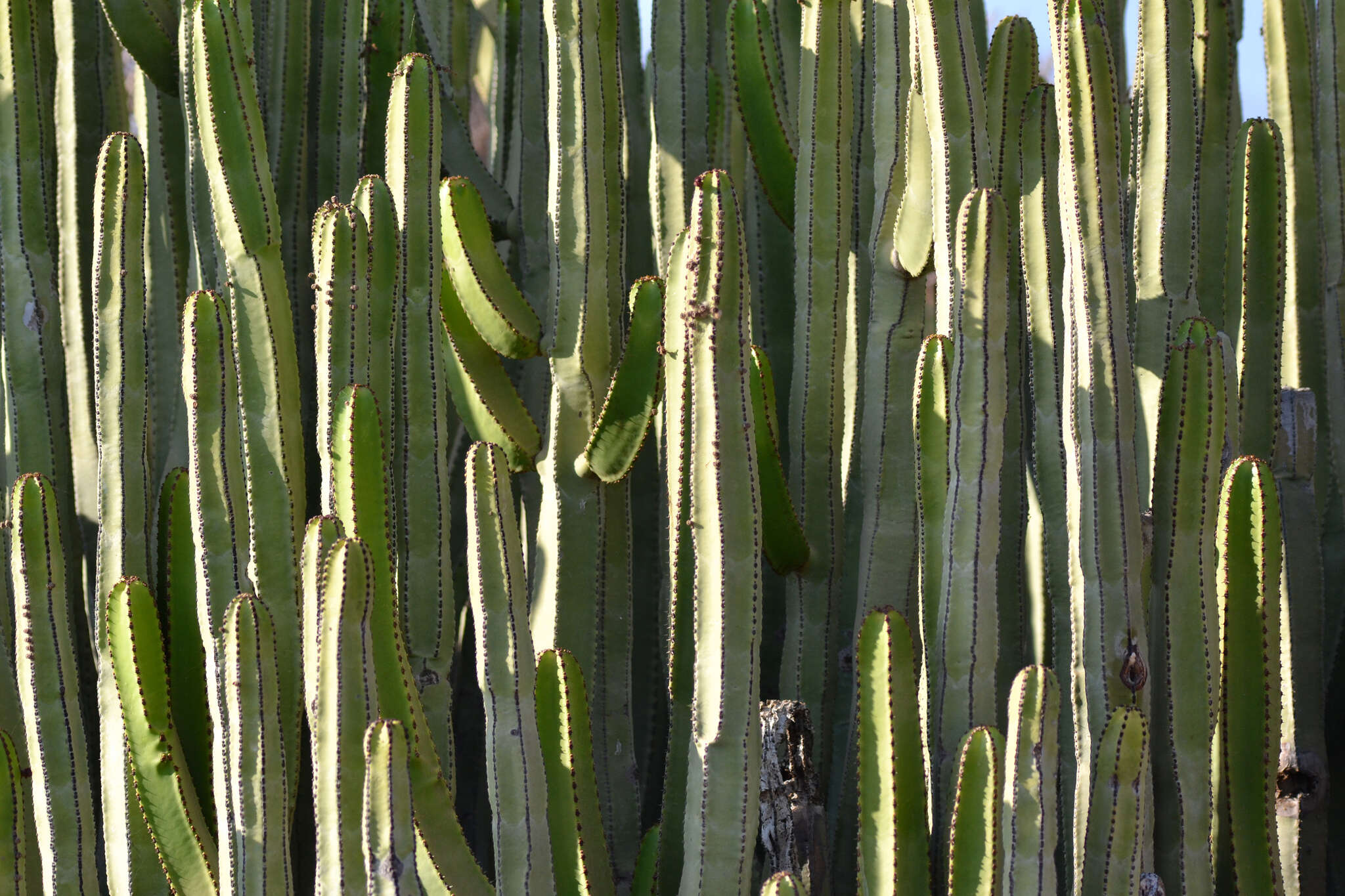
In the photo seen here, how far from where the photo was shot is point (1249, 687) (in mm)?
2082

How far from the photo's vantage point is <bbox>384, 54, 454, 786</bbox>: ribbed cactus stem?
2.20 metres

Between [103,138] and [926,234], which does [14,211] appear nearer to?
[103,138]

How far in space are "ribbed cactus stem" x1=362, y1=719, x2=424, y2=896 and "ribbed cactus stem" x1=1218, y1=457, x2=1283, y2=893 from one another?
1.31 m

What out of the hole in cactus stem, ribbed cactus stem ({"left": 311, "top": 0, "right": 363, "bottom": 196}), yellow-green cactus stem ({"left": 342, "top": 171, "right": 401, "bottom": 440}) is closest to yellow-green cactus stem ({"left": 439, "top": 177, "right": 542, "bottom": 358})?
yellow-green cactus stem ({"left": 342, "top": 171, "right": 401, "bottom": 440})

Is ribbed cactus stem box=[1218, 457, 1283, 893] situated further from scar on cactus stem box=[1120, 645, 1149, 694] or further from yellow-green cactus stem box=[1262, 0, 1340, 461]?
yellow-green cactus stem box=[1262, 0, 1340, 461]

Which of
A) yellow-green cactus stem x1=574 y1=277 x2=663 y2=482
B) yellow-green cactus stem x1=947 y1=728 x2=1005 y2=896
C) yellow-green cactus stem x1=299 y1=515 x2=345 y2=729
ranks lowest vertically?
yellow-green cactus stem x1=947 y1=728 x2=1005 y2=896

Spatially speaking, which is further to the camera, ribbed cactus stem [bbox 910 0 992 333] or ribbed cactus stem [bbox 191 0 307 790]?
ribbed cactus stem [bbox 191 0 307 790]

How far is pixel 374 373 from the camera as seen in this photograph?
86.3 inches

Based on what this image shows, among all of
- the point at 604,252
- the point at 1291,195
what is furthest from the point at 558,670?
the point at 1291,195

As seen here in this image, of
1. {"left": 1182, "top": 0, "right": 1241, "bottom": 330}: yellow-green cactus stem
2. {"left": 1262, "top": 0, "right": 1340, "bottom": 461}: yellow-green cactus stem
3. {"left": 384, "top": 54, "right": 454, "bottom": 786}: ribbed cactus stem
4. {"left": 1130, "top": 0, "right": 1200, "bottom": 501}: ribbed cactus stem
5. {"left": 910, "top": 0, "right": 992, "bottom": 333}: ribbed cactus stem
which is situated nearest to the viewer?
{"left": 910, "top": 0, "right": 992, "bottom": 333}: ribbed cactus stem

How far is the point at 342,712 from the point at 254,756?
298 mm

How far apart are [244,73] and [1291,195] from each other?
Answer: 7.53 ft

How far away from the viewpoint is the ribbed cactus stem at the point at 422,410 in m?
2.20

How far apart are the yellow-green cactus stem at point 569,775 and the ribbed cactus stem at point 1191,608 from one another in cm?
93
